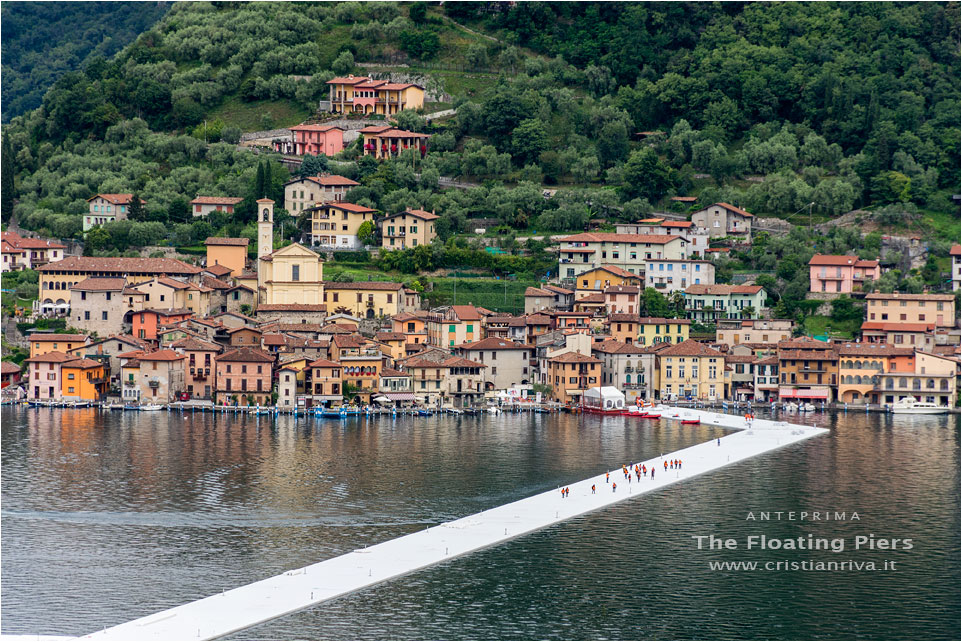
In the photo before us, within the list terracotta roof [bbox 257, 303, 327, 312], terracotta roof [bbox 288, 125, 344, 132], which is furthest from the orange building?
terracotta roof [bbox 288, 125, 344, 132]

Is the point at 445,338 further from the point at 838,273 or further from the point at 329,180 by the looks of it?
the point at 838,273

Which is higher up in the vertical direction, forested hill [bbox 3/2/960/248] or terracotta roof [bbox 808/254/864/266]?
forested hill [bbox 3/2/960/248]

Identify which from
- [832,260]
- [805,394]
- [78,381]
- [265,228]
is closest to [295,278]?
[265,228]

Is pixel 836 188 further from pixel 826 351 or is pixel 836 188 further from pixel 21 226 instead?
pixel 21 226

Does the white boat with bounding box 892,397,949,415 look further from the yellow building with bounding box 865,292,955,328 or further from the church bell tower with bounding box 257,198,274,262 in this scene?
the church bell tower with bounding box 257,198,274,262

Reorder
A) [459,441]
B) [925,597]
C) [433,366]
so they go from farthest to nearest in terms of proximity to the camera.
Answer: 1. [433,366]
2. [459,441]
3. [925,597]

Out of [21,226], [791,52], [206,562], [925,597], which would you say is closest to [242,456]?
[206,562]
